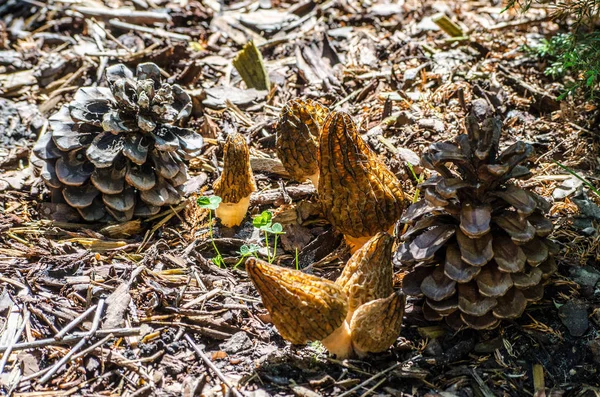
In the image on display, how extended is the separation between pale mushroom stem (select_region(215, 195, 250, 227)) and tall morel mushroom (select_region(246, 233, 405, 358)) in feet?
3.38

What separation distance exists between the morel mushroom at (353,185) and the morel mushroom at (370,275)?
1.26 ft

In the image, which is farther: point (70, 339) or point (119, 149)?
point (119, 149)

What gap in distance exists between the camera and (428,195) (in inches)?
121

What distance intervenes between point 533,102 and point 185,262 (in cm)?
262

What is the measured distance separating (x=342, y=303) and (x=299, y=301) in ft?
0.67

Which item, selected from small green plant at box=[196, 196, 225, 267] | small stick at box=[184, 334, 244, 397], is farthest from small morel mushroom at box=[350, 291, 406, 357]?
small green plant at box=[196, 196, 225, 267]

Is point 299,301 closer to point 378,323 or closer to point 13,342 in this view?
point 378,323

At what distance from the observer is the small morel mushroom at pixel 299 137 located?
3.76 meters

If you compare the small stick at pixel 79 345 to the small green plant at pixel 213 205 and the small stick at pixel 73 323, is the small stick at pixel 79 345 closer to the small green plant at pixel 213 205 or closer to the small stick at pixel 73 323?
the small stick at pixel 73 323

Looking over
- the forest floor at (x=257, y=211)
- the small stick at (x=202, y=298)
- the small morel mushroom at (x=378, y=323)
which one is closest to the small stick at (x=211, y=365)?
the forest floor at (x=257, y=211)

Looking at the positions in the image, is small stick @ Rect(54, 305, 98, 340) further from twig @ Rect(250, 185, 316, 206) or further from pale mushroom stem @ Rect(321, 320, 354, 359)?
twig @ Rect(250, 185, 316, 206)

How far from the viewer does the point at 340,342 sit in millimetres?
3049

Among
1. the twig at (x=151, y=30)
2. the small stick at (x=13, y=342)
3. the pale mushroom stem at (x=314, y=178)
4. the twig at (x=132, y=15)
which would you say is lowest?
the small stick at (x=13, y=342)

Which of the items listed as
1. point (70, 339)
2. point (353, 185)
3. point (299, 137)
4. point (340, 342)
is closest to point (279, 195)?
point (299, 137)
